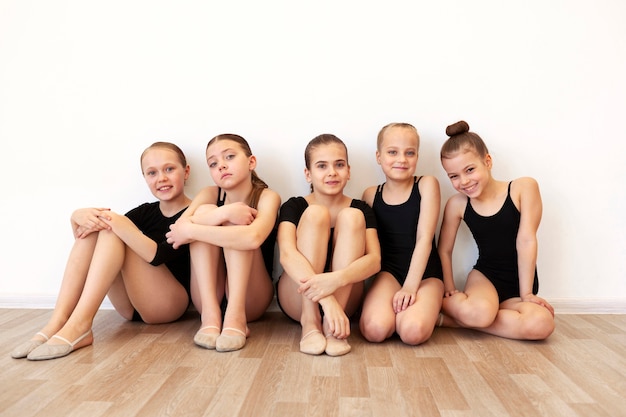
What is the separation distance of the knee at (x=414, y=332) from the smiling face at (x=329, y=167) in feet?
1.90

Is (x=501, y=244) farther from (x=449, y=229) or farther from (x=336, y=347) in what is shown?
(x=336, y=347)

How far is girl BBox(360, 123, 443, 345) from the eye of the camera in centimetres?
186

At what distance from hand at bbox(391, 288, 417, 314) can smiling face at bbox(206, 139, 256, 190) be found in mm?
762

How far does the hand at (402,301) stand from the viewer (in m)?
1.83

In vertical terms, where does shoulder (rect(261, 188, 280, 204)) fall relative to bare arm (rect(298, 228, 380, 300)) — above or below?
above

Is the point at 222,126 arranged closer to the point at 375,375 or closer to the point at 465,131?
the point at 465,131

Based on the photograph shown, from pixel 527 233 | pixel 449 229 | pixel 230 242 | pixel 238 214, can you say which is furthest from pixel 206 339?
pixel 527 233

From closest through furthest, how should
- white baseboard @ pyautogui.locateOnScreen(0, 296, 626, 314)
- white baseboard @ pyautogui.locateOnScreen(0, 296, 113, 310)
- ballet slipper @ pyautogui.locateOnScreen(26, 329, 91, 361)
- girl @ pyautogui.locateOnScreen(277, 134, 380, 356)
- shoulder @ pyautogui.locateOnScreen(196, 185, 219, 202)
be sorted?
ballet slipper @ pyautogui.locateOnScreen(26, 329, 91, 361)
girl @ pyautogui.locateOnScreen(277, 134, 380, 356)
shoulder @ pyautogui.locateOnScreen(196, 185, 219, 202)
white baseboard @ pyautogui.locateOnScreen(0, 296, 626, 314)
white baseboard @ pyautogui.locateOnScreen(0, 296, 113, 310)

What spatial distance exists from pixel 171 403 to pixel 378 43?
1.62 meters

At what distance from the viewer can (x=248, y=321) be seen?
81.8 inches

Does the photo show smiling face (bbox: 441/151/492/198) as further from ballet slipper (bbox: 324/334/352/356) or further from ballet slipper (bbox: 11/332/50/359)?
ballet slipper (bbox: 11/332/50/359)

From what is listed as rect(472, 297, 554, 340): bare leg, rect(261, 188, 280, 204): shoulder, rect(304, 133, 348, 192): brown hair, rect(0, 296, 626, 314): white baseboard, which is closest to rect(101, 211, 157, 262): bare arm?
rect(261, 188, 280, 204): shoulder

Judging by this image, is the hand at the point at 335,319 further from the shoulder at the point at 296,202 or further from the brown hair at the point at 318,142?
the brown hair at the point at 318,142

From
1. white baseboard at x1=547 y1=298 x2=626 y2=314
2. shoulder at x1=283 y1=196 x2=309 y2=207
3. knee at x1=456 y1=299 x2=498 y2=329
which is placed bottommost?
white baseboard at x1=547 y1=298 x2=626 y2=314
